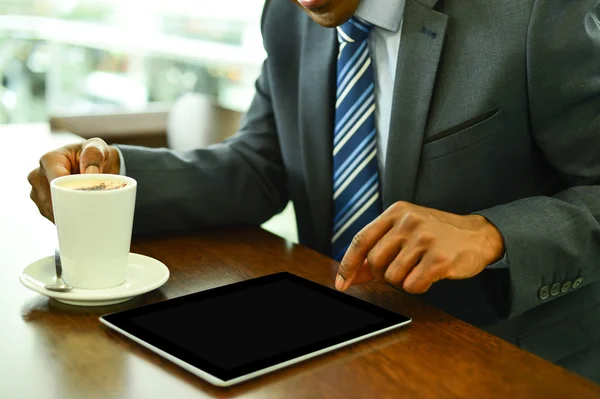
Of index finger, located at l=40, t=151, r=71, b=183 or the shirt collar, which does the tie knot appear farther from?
index finger, located at l=40, t=151, r=71, b=183

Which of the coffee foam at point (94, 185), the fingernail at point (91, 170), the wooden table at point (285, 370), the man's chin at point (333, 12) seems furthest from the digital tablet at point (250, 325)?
the man's chin at point (333, 12)

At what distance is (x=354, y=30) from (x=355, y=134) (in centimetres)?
16

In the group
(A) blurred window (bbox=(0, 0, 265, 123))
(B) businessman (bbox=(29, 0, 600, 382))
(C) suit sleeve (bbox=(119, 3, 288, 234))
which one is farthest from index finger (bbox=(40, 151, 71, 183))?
(A) blurred window (bbox=(0, 0, 265, 123))

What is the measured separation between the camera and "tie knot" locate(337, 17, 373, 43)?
1194 mm

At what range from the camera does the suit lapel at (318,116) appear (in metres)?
1.27

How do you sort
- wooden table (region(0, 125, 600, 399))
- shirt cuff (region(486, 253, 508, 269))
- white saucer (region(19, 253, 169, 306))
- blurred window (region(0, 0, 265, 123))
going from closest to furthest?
1. wooden table (region(0, 125, 600, 399))
2. white saucer (region(19, 253, 169, 306))
3. shirt cuff (region(486, 253, 508, 269))
4. blurred window (region(0, 0, 265, 123))

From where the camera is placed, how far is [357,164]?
123 centimetres

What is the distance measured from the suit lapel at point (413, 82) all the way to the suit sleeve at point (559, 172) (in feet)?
0.44

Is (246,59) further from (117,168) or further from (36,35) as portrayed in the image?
(117,168)

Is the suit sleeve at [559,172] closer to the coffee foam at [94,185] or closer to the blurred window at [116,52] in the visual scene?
the coffee foam at [94,185]

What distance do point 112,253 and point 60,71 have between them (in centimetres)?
403

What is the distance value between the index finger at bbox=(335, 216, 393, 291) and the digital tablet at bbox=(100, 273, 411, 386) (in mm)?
24

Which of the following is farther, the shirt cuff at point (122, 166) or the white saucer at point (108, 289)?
the shirt cuff at point (122, 166)

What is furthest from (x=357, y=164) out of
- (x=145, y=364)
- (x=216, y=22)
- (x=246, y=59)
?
(x=216, y=22)
